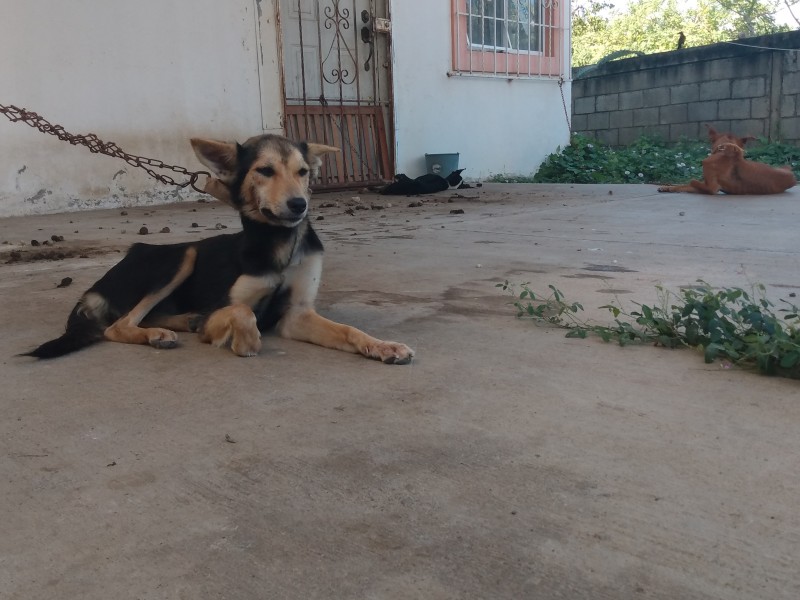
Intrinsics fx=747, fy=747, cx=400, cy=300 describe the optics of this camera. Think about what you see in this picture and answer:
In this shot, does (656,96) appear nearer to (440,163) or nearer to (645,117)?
(645,117)

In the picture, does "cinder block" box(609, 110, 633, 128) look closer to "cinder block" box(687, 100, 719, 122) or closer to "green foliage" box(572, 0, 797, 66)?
"cinder block" box(687, 100, 719, 122)

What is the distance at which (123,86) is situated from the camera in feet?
27.9

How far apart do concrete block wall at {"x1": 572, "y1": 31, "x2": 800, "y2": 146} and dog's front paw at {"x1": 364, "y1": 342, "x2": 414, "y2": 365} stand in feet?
40.6

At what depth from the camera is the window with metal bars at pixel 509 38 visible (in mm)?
11680

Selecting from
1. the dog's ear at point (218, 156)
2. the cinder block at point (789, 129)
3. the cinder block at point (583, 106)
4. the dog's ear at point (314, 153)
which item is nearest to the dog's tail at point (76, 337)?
the dog's ear at point (218, 156)

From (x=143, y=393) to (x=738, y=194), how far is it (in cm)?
824

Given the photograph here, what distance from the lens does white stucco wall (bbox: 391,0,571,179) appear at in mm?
11070

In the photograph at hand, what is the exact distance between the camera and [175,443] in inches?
78.3

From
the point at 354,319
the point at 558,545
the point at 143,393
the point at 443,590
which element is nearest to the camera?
the point at 443,590

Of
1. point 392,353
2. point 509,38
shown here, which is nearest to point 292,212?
point 392,353

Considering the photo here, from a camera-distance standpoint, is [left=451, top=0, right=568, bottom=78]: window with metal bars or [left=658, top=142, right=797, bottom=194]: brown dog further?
[left=451, top=0, right=568, bottom=78]: window with metal bars

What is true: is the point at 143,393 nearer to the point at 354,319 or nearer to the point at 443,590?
the point at 354,319

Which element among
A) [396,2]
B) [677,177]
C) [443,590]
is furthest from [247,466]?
[677,177]

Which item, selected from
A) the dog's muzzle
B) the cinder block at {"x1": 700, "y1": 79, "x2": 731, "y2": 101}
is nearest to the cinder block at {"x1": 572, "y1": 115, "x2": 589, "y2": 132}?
the cinder block at {"x1": 700, "y1": 79, "x2": 731, "y2": 101}
